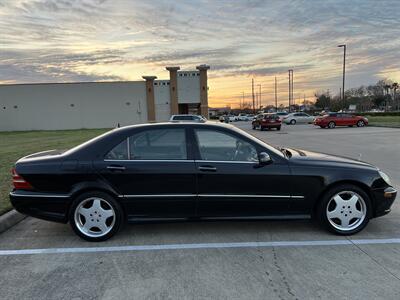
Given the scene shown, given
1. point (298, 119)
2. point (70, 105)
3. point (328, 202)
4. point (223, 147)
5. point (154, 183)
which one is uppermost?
point (70, 105)

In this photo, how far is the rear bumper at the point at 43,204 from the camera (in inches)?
176

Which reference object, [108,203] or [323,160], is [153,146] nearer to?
[108,203]

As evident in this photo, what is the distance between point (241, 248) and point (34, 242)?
2.68 m

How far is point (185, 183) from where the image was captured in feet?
14.6

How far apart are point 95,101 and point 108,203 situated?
43.6 m

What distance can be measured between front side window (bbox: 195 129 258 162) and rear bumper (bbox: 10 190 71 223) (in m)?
1.86

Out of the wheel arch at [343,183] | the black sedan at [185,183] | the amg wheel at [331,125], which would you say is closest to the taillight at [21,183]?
the black sedan at [185,183]

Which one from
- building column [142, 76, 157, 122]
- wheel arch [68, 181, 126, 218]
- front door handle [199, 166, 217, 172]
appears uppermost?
building column [142, 76, 157, 122]

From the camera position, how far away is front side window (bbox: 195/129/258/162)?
4.57m

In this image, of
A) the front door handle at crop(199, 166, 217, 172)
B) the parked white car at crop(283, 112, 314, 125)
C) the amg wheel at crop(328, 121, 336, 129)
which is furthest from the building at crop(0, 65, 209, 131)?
the front door handle at crop(199, 166, 217, 172)

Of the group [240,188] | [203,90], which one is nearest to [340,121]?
[203,90]

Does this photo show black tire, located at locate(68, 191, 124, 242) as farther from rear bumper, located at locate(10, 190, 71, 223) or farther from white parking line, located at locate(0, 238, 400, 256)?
white parking line, located at locate(0, 238, 400, 256)

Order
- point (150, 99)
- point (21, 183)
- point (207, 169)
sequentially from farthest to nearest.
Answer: point (150, 99), point (21, 183), point (207, 169)

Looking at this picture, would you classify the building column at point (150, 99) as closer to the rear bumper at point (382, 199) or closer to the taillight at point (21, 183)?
the taillight at point (21, 183)
